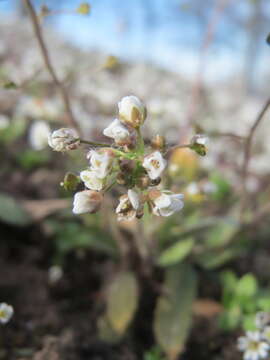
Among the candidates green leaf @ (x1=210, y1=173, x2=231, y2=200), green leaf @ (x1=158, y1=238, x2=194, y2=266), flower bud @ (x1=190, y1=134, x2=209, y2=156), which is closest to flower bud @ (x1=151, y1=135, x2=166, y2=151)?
flower bud @ (x1=190, y1=134, x2=209, y2=156)

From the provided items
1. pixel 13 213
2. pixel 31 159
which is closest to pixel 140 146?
pixel 13 213

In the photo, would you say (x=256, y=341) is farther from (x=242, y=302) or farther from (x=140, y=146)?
(x=140, y=146)

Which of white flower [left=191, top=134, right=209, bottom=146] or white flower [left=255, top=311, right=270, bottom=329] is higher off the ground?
white flower [left=191, top=134, right=209, bottom=146]

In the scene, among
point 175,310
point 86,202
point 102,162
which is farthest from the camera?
point 175,310

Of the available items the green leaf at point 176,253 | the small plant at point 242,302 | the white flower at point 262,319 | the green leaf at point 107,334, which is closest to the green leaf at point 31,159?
the green leaf at point 176,253

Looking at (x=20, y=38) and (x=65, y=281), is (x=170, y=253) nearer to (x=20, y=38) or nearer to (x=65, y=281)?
(x=65, y=281)

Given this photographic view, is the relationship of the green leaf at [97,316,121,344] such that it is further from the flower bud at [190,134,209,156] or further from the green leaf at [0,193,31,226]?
the flower bud at [190,134,209,156]

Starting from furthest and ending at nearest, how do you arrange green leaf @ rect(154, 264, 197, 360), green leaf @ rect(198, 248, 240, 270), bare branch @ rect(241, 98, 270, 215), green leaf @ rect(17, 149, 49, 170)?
green leaf @ rect(17, 149, 49, 170) < green leaf @ rect(198, 248, 240, 270) < green leaf @ rect(154, 264, 197, 360) < bare branch @ rect(241, 98, 270, 215)
